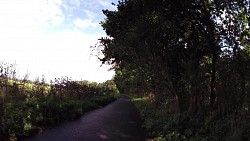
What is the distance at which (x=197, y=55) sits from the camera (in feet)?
51.7

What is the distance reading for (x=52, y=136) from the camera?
1216cm

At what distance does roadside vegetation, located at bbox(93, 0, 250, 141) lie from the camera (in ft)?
37.9

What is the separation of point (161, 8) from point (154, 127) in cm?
569

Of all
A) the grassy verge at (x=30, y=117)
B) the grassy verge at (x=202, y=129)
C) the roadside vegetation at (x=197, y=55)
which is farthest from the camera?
the roadside vegetation at (x=197, y=55)

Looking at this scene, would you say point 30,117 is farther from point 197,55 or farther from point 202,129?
point 197,55

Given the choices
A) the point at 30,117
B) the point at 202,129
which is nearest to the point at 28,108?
the point at 30,117

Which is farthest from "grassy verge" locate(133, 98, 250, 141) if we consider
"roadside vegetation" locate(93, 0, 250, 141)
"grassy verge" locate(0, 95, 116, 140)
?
"grassy verge" locate(0, 95, 116, 140)

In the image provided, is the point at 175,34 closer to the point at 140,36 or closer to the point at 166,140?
the point at 140,36

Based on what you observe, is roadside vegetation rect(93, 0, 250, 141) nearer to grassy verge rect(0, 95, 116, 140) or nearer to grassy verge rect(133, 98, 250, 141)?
grassy verge rect(133, 98, 250, 141)

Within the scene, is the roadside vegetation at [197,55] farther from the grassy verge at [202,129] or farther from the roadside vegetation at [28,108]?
the roadside vegetation at [28,108]

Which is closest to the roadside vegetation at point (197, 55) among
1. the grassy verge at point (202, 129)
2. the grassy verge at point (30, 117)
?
the grassy verge at point (202, 129)

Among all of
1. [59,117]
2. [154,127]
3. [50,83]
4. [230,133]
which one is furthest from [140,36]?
[50,83]

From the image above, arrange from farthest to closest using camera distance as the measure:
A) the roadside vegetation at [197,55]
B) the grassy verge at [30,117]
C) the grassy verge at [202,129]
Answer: the roadside vegetation at [197,55] < the grassy verge at [30,117] < the grassy verge at [202,129]

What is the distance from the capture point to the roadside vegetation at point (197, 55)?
11555 millimetres
